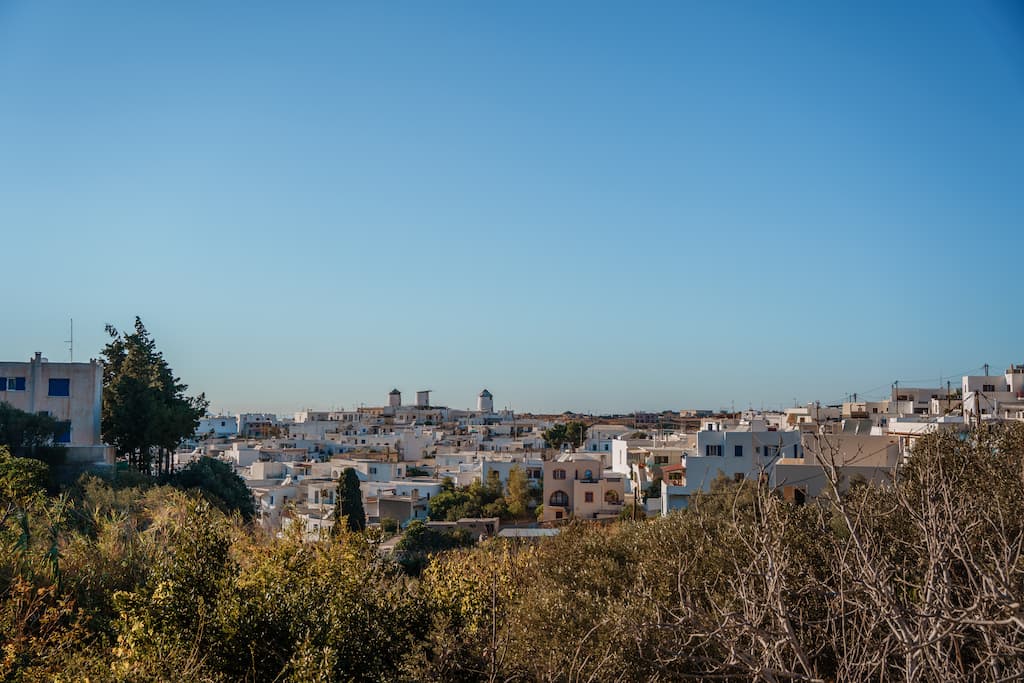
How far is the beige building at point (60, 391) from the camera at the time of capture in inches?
1014

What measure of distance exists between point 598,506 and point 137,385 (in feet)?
56.9

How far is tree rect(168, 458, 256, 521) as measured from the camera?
82.6 feet

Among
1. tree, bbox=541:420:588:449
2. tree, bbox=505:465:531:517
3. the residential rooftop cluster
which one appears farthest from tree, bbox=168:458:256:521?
tree, bbox=541:420:588:449

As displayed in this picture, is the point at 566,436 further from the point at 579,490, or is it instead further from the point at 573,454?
the point at 579,490

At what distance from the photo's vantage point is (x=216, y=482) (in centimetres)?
2603

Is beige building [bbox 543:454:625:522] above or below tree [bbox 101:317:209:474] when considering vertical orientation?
below

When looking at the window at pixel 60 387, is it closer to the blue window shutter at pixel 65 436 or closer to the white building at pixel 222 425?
the blue window shutter at pixel 65 436

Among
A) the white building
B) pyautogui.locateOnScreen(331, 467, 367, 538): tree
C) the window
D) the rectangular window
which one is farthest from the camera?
the white building

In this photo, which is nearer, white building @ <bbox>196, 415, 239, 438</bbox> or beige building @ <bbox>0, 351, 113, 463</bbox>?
beige building @ <bbox>0, 351, 113, 463</bbox>

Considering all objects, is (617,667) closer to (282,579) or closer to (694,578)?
(694,578)

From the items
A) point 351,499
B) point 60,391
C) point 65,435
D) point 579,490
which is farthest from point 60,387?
point 579,490

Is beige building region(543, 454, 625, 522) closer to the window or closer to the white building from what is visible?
the window

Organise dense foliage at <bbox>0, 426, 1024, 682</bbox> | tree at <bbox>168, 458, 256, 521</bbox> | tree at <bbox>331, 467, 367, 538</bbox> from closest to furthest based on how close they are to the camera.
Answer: dense foliage at <bbox>0, 426, 1024, 682</bbox>, tree at <bbox>168, 458, 256, 521</bbox>, tree at <bbox>331, 467, 367, 538</bbox>

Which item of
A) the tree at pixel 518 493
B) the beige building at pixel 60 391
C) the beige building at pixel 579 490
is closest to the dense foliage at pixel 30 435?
the beige building at pixel 60 391
